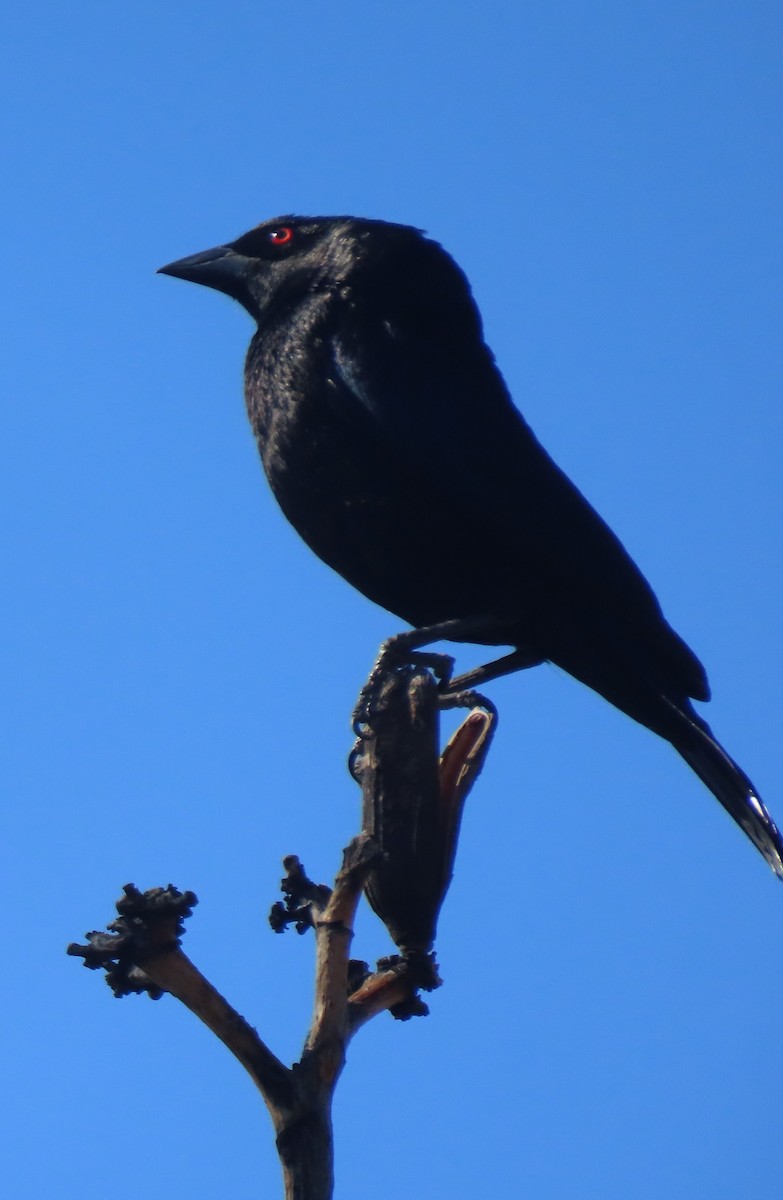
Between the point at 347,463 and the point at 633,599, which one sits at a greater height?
the point at 347,463

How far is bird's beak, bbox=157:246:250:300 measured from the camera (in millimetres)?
5832

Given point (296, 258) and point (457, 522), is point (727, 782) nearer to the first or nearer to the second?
point (457, 522)

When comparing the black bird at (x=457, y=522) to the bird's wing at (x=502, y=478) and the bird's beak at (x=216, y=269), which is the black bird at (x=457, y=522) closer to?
the bird's wing at (x=502, y=478)

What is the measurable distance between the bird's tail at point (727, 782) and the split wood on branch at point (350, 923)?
0.98 meters

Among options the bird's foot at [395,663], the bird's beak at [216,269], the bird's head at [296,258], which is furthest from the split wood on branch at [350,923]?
the bird's beak at [216,269]

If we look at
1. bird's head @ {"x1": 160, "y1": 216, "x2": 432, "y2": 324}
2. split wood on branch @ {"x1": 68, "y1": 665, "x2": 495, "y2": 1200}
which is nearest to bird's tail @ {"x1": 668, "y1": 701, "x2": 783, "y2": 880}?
split wood on branch @ {"x1": 68, "y1": 665, "x2": 495, "y2": 1200}

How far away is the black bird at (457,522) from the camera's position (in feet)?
14.7

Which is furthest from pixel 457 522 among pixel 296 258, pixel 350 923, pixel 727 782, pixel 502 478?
pixel 350 923

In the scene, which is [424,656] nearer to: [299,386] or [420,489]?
[420,489]

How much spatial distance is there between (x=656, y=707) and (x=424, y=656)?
744mm

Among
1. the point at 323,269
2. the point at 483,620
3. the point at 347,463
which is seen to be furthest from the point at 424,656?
the point at 323,269

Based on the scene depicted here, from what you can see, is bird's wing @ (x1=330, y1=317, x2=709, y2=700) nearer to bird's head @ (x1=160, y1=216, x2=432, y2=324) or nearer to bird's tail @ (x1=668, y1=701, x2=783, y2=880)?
bird's tail @ (x1=668, y1=701, x2=783, y2=880)

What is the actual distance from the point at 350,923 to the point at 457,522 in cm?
197

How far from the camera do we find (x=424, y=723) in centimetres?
332
